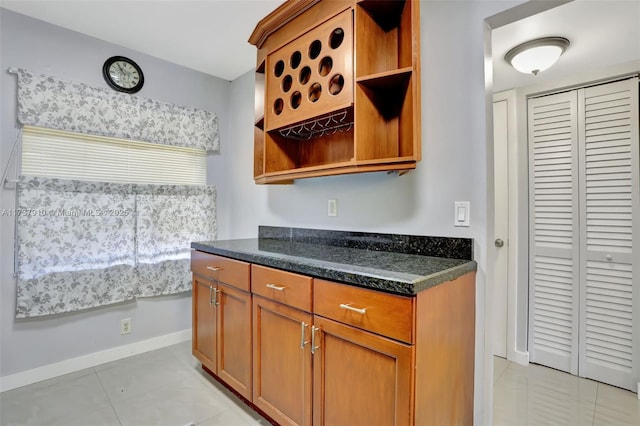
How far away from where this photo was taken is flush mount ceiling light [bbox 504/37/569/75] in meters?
1.88

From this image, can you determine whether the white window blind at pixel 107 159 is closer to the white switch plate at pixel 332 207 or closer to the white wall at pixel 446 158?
the white switch plate at pixel 332 207

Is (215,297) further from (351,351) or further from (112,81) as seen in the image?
(112,81)

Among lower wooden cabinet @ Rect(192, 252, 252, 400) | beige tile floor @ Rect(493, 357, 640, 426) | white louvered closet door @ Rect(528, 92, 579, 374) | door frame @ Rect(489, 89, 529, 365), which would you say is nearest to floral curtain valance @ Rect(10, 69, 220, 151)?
lower wooden cabinet @ Rect(192, 252, 252, 400)

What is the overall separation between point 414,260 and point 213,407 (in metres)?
1.46

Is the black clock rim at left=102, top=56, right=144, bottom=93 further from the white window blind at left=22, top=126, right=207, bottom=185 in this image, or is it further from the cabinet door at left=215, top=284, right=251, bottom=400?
the cabinet door at left=215, top=284, right=251, bottom=400

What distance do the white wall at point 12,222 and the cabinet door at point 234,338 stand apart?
41.1 inches

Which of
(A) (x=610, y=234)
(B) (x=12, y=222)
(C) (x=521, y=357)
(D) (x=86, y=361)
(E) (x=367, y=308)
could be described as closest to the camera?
(E) (x=367, y=308)

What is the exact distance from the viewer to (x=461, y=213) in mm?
1493

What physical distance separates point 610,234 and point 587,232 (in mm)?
119

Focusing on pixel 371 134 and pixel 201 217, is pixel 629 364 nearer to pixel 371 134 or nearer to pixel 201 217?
pixel 371 134

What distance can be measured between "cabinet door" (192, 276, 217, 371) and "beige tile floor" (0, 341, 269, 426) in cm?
19

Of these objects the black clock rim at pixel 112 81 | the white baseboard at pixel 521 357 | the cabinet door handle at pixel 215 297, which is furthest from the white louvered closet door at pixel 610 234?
the black clock rim at pixel 112 81

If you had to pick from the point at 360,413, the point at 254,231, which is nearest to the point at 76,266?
the point at 254,231

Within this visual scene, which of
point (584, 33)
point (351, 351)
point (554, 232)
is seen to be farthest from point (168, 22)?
point (554, 232)
